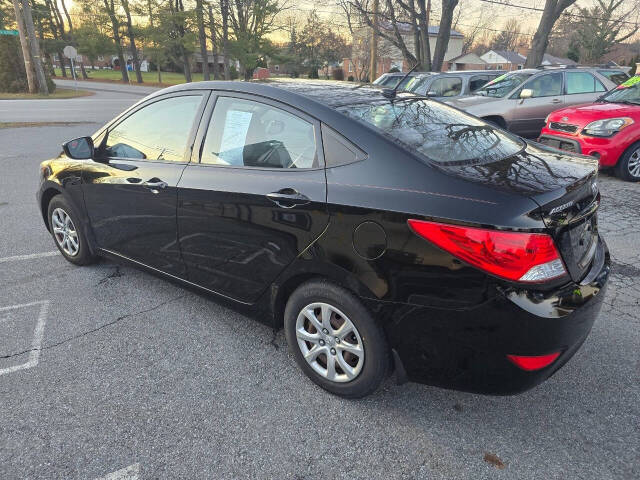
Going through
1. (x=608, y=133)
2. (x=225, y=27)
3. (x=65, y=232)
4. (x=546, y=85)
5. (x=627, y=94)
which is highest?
(x=225, y=27)

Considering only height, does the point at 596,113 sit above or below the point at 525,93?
below

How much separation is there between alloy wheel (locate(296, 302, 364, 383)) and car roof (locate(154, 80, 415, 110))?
3.69ft

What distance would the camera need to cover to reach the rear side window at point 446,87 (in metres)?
11.3

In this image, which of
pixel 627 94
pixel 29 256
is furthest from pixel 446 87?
pixel 29 256

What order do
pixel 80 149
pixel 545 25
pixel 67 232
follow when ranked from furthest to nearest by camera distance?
Result: pixel 545 25 → pixel 67 232 → pixel 80 149

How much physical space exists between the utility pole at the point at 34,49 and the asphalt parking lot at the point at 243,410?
27.5 metres

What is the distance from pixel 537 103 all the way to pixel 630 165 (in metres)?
3.20

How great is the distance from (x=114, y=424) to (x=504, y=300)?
2.00 metres

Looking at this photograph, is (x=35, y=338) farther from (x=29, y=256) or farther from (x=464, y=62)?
(x=464, y=62)

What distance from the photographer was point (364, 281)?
207 cm

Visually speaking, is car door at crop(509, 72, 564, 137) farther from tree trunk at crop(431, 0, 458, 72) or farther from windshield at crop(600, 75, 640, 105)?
tree trunk at crop(431, 0, 458, 72)

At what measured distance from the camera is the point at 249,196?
8.10 ft

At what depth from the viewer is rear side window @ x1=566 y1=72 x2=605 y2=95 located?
981 cm

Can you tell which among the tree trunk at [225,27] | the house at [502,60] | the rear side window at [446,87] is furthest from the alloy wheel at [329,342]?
the house at [502,60]
